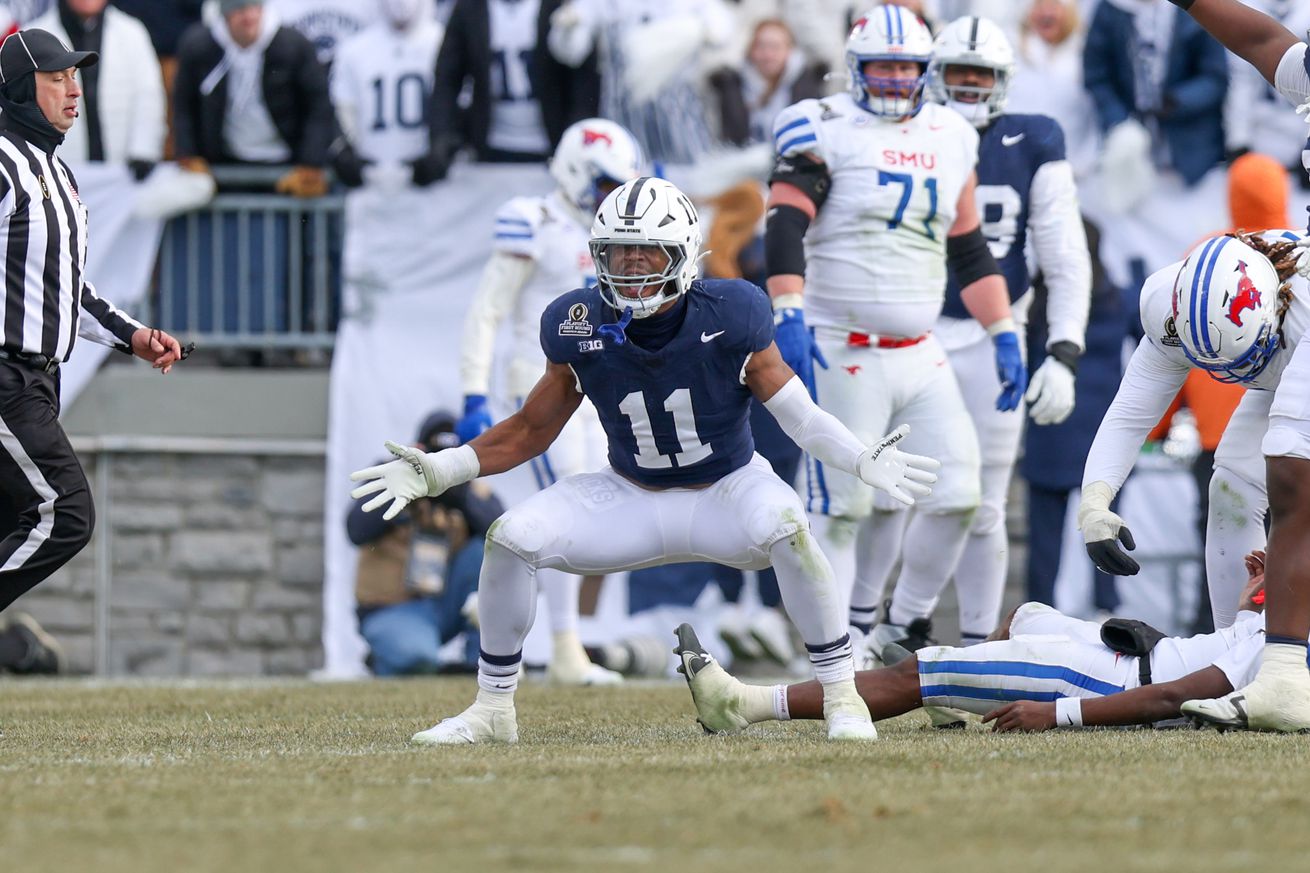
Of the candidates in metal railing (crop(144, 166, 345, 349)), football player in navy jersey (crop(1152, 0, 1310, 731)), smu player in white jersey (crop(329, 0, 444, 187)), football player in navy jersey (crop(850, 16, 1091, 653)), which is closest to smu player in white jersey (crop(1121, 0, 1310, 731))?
football player in navy jersey (crop(1152, 0, 1310, 731))

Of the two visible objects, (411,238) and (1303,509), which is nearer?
(1303,509)

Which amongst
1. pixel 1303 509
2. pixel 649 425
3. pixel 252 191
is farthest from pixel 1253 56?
pixel 252 191

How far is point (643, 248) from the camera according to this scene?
5637mm

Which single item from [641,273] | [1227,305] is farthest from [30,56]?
[1227,305]

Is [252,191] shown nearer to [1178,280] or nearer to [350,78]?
[350,78]

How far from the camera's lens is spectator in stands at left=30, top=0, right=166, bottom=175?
1055 cm

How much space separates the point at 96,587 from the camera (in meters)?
10.8

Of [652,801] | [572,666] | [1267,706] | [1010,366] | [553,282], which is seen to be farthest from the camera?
[553,282]

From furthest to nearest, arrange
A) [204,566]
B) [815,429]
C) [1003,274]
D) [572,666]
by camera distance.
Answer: [204,566]
[572,666]
[1003,274]
[815,429]

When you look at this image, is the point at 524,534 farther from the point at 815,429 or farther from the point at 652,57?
the point at 652,57

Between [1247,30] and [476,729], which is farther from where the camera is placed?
[1247,30]

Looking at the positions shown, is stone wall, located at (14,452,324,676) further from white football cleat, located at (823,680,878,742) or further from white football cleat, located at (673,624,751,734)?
white football cleat, located at (823,680,878,742)

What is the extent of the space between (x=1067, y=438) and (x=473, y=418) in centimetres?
275

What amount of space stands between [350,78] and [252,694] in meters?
3.78
